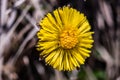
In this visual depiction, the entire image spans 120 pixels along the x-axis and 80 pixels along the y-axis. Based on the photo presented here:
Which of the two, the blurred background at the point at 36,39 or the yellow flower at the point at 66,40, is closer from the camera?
the yellow flower at the point at 66,40

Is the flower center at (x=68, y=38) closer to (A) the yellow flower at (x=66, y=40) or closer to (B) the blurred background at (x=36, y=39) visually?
(A) the yellow flower at (x=66, y=40)

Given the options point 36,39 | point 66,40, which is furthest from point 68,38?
point 36,39

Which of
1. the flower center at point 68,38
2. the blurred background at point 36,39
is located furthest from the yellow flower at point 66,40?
the blurred background at point 36,39

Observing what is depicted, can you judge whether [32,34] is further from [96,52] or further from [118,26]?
[118,26]

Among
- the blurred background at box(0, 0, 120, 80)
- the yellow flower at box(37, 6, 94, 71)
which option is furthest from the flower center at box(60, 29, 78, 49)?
the blurred background at box(0, 0, 120, 80)

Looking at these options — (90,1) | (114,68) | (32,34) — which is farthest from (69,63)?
(114,68)

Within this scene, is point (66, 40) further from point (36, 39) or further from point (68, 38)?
point (36, 39)

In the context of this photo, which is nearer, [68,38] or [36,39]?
[68,38]
